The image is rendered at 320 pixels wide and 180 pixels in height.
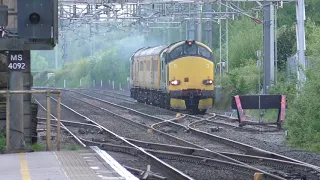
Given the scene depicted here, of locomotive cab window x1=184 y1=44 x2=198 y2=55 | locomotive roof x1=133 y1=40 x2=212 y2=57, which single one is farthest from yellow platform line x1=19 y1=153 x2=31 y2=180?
locomotive roof x1=133 y1=40 x2=212 y2=57

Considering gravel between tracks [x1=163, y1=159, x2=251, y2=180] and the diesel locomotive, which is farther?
the diesel locomotive

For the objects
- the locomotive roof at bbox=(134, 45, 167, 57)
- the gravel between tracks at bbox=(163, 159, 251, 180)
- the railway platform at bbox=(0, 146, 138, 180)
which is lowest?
the gravel between tracks at bbox=(163, 159, 251, 180)

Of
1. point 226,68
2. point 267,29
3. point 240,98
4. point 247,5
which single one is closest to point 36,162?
point 240,98

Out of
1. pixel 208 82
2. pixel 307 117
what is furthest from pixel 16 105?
pixel 208 82

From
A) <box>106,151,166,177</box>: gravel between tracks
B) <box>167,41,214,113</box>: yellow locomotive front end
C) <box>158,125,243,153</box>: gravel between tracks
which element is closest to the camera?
<box>106,151,166,177</box>: gravel between tracks

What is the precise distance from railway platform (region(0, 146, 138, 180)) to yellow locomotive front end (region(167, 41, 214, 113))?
63.6ft

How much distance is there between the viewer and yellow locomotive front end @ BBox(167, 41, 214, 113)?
36312mm

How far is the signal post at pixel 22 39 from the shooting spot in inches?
624

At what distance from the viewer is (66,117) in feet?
112

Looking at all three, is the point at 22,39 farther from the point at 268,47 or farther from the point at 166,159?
the point at 268,47

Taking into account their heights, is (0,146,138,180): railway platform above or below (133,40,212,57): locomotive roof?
below

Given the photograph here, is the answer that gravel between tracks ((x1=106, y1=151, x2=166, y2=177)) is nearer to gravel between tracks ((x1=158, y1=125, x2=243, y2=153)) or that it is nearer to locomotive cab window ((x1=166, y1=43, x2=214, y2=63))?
gravel between tracks ((x1=158, y1=125, x2=243, y2=153))

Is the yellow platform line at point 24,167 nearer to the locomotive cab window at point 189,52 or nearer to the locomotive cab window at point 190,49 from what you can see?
the locomotive cab window at point 189,52

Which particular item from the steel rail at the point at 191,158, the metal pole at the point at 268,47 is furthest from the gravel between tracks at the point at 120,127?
the metal pole at the point at 268,47
